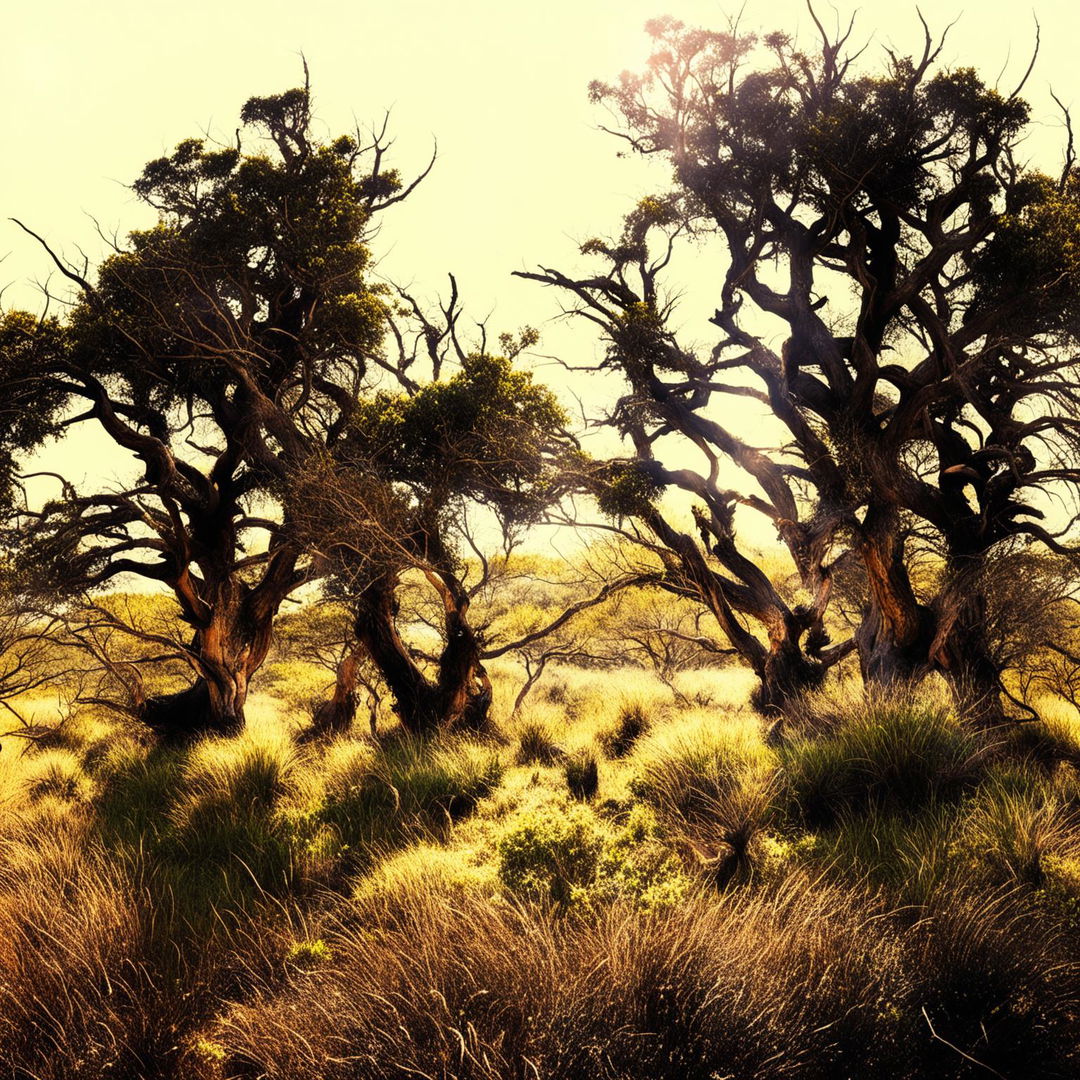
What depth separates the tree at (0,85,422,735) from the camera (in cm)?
1122

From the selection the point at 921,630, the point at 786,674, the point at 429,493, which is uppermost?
the point at 429,493

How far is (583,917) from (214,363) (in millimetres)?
10539

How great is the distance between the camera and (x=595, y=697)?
17.9 metres

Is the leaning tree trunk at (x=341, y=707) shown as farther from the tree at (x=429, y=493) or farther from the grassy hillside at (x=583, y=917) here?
the grassy hillside at (x=583, y=917)

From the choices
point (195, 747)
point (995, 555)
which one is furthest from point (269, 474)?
point (995, 555)

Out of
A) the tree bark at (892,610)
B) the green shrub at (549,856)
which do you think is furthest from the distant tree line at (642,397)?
the green shrub at (549,856)

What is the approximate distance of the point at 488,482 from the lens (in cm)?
1137

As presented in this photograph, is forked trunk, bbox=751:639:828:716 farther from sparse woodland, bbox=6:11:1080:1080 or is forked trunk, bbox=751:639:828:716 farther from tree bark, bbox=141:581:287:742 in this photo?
tree bark, bbox=141:581:287:742

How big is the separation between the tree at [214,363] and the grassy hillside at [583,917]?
14.4 feet

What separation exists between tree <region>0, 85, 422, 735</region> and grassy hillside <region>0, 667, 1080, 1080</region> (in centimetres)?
437

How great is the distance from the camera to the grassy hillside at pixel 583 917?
3.55 m

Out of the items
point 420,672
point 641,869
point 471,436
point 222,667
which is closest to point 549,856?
point 641,869

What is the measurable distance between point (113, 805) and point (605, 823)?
6.72 m

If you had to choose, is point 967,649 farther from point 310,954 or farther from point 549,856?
point 310,954
